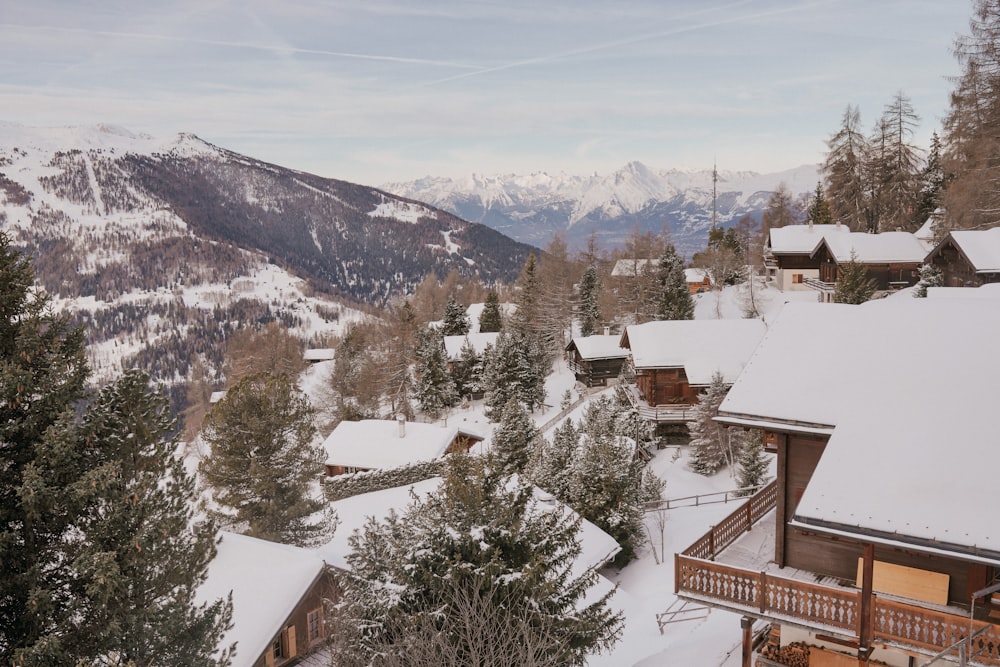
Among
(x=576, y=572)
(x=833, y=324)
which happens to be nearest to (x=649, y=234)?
(x=576, y=572)

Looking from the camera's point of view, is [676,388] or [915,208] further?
[915,208]

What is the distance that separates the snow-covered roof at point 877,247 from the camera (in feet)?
157

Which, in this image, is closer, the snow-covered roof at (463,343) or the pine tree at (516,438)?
the pine tree at (516,438)

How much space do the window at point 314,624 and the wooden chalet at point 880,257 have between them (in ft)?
134

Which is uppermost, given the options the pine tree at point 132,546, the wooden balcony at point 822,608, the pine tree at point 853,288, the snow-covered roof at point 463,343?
the pine tree at point 853,288

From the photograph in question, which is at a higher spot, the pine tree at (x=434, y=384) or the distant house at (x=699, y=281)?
the distant house at (x=699, y=281)

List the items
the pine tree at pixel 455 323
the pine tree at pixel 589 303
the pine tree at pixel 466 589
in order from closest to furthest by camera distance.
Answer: the pine tree at pixel 466 589, the pine tree at pixel 589 303, the pine tree at pixel 455 323

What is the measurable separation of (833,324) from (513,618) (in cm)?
914

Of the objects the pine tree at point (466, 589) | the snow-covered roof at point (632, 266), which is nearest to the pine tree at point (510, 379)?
the snow-covered roof at point (632, 266)

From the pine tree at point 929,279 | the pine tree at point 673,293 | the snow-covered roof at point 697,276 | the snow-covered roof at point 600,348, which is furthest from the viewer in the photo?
the snow-covered roof at point 697,276

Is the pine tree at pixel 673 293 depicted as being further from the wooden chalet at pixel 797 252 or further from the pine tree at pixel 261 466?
the pine tree at pixel 261 466

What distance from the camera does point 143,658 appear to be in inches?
436

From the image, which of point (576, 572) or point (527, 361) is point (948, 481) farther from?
point (527, 361)

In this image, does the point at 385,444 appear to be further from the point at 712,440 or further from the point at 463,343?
the point at 463,343
